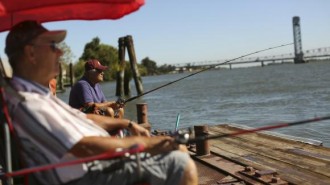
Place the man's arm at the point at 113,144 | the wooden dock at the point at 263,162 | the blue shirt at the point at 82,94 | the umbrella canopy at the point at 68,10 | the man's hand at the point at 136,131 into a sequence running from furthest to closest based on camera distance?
1. the blue shirt at the point at 82,94
2. the wooden dock at the point at 263,162
3. the man's hand at the point at 136,131
4. the umbrella canopy at the point at 68,10
5. the man's arm at the point at 113,144

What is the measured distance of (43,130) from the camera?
265cm

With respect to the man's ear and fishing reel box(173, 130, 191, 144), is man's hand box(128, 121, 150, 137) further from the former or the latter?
the man's ear

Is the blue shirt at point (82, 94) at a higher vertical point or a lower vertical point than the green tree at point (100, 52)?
lower

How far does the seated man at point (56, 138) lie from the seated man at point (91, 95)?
3847mm

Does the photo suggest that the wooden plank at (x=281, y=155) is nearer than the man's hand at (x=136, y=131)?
No

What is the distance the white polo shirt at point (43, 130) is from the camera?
266 centimetres

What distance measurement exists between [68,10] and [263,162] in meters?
4.66

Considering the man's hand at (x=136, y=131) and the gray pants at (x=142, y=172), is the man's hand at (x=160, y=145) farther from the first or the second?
the man's hand at (x=136, y=131)

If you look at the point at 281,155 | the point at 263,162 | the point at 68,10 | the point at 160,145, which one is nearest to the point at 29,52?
the point at 68,10

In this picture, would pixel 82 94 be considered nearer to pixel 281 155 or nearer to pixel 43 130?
pixel 281 155

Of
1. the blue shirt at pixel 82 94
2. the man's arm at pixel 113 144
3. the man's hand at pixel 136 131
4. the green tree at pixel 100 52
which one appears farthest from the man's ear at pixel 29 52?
the green tree at pixel 100 52

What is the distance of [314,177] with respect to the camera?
611 centimetres

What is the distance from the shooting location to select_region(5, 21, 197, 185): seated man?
268cm

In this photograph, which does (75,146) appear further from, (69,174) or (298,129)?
(298,129)
